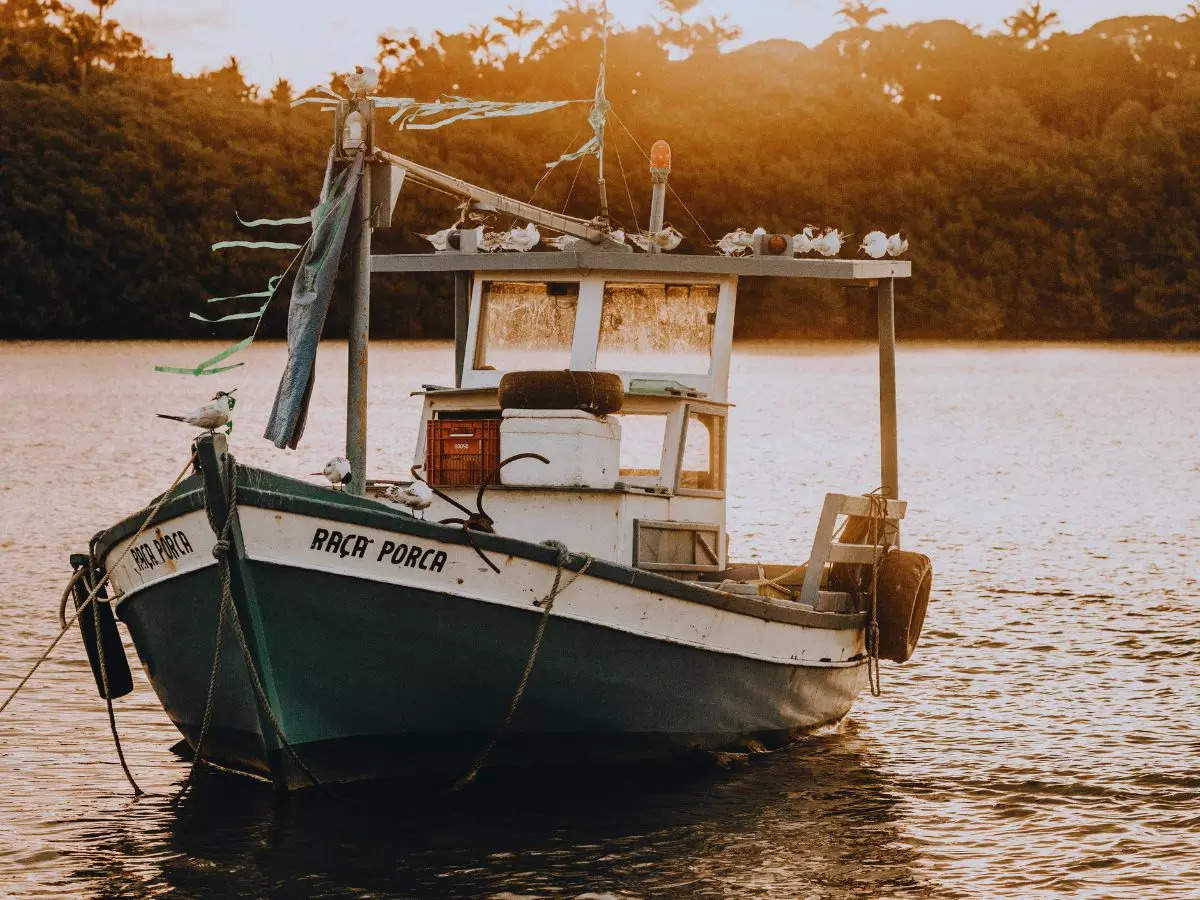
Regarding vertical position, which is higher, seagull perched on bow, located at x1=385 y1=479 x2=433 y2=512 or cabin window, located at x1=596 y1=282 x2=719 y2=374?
cabin window, located at x1=596 y1=282 x2=719 y2=374

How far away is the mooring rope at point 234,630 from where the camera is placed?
10.7 metres

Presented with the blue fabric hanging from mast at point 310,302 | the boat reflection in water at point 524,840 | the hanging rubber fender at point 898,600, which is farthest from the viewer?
the hanging rubber fender at point 898,600

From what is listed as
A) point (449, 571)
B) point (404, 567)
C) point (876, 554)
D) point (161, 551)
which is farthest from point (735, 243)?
point (161, 551)

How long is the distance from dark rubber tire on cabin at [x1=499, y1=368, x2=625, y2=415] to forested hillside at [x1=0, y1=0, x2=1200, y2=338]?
206 feet

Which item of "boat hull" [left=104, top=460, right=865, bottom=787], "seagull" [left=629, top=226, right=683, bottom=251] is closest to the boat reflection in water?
"boat hull" [left=104, top=460, right=865, bottom=787]

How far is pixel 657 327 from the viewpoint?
1422 centimetres

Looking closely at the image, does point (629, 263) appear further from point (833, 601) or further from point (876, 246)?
point (833, 601)

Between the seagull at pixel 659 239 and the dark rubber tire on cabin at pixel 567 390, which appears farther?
the seagull at pixel 659 239

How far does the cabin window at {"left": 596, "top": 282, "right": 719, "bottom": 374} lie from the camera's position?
14.1 m

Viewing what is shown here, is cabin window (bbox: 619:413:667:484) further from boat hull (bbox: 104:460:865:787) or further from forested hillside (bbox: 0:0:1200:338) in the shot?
forested hillside (bbox: 0:0:1200:338)

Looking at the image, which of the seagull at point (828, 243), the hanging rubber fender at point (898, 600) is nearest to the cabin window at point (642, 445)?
the seagull at point (828, 243)

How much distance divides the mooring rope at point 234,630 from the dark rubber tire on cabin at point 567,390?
252 cm

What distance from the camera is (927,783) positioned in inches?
544

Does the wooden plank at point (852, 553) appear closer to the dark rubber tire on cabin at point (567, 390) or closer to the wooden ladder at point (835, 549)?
the wooden ladder at point (835, 549)
